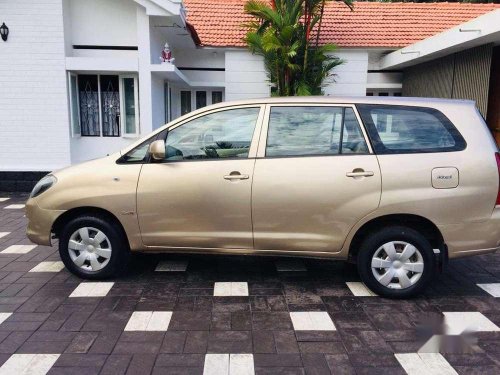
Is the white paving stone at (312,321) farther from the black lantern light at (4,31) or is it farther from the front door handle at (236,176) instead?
the black lantern light at (4,31)

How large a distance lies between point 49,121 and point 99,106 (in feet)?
3.58

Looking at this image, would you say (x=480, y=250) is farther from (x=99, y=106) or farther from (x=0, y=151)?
(x=0, y=151)

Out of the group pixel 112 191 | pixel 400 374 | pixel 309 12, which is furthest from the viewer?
pixel 309 12

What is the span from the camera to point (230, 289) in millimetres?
4352

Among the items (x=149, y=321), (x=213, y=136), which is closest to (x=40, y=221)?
(x=149, y=321)

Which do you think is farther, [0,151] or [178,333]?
[0,151]

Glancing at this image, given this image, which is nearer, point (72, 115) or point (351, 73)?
point (72, 115)

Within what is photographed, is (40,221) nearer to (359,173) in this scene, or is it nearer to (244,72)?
(359,173)

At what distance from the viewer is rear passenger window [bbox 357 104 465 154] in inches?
157

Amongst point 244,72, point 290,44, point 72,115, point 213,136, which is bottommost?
point 213,136

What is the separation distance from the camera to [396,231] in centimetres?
404

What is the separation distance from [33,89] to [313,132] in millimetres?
7274

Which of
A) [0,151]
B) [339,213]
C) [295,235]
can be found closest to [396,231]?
[339,213]

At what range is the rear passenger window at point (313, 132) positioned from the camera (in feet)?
13.4
